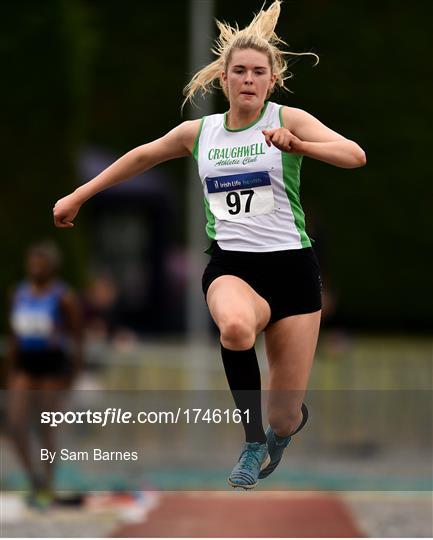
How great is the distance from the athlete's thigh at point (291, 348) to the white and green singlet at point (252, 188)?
1.11 ft

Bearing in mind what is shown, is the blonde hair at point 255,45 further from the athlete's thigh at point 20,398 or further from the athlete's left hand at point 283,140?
the athlete's thigh at point 20,398

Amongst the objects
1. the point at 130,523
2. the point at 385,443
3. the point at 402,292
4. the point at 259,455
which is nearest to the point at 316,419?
the point at 385,443

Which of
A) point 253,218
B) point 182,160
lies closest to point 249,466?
point 253,218

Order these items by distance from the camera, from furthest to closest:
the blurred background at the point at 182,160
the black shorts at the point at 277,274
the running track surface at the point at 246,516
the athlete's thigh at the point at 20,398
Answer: the blurred background at the point at 182,160
the athlete's thigh at the point at 20,398
the running track surface at the point at 246,516
the black shorts at the point at 277,274

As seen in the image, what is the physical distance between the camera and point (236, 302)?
20.1ft

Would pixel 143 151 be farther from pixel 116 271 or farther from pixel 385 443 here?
pixel 116 271

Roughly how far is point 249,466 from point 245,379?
38cm

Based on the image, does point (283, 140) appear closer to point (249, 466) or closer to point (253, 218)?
point (253, 218)

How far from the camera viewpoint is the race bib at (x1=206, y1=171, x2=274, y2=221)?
626 centimetres

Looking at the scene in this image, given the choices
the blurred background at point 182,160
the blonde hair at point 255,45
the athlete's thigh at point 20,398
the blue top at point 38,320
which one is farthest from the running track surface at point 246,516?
the blonde hair at point 255,45

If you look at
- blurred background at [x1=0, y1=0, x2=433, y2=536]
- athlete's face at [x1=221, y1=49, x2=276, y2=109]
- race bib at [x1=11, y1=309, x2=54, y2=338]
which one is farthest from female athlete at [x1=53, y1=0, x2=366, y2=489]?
blurred background at [x1=0, y1=0, x2=433, y2=536]

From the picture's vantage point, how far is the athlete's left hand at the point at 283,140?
5840mm

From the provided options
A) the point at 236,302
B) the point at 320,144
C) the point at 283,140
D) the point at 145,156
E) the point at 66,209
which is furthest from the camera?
the point at 145,156

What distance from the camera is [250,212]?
629 cm
